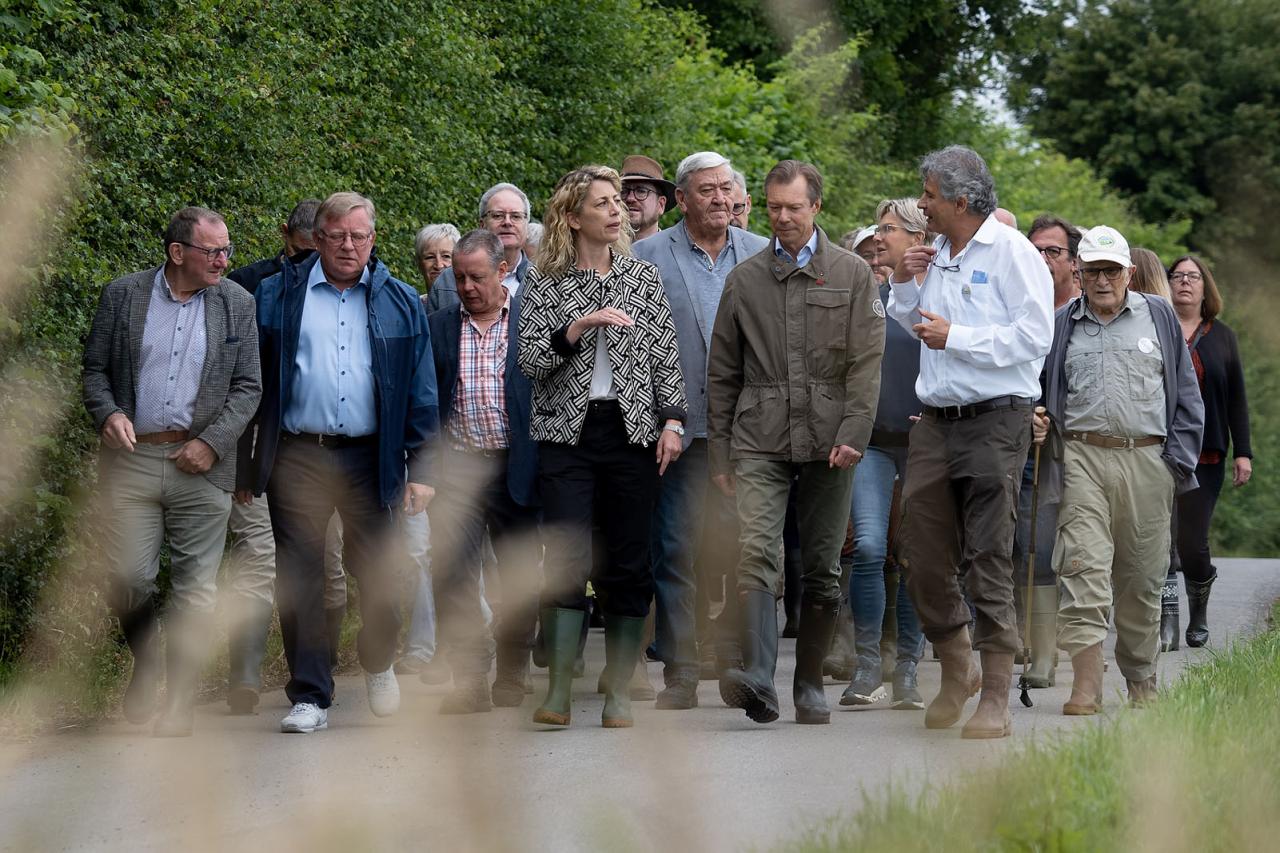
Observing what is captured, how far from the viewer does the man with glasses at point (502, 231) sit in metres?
10.4

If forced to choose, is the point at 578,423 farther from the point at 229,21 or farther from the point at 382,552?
the point at 229,21

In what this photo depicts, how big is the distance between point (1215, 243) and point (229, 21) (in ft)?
143

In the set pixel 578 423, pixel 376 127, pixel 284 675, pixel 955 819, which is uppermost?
pixel 376 127

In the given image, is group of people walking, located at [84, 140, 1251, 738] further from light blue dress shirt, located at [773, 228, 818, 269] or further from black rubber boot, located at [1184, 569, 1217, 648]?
black rubber boot, located at [1184, 569, 1217, 648]

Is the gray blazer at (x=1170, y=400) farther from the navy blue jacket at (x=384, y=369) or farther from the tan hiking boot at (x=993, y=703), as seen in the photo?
the navy blue jacket at (x=384, y=369)

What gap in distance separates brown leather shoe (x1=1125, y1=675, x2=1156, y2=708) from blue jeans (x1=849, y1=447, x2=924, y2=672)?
3.60 feet

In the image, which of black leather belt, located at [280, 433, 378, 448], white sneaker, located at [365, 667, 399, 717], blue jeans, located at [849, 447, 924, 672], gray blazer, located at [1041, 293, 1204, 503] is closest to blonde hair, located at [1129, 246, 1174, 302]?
gray blazer, located at [1041, 293, 1204, 503]

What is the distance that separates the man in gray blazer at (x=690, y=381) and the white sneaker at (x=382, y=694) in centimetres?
117

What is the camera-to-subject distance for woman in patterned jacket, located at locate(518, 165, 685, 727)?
8.58m

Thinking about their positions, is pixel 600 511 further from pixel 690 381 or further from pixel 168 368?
pixel 168 368

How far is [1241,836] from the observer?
555cm

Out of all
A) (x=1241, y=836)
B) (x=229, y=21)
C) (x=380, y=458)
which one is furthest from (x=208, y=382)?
(x=1241, y=836)

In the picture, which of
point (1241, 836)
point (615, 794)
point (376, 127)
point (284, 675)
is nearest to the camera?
point (1241, 836)

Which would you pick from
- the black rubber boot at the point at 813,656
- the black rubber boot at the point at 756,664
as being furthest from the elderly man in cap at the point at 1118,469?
the black rubber boot at the point at 756,664
